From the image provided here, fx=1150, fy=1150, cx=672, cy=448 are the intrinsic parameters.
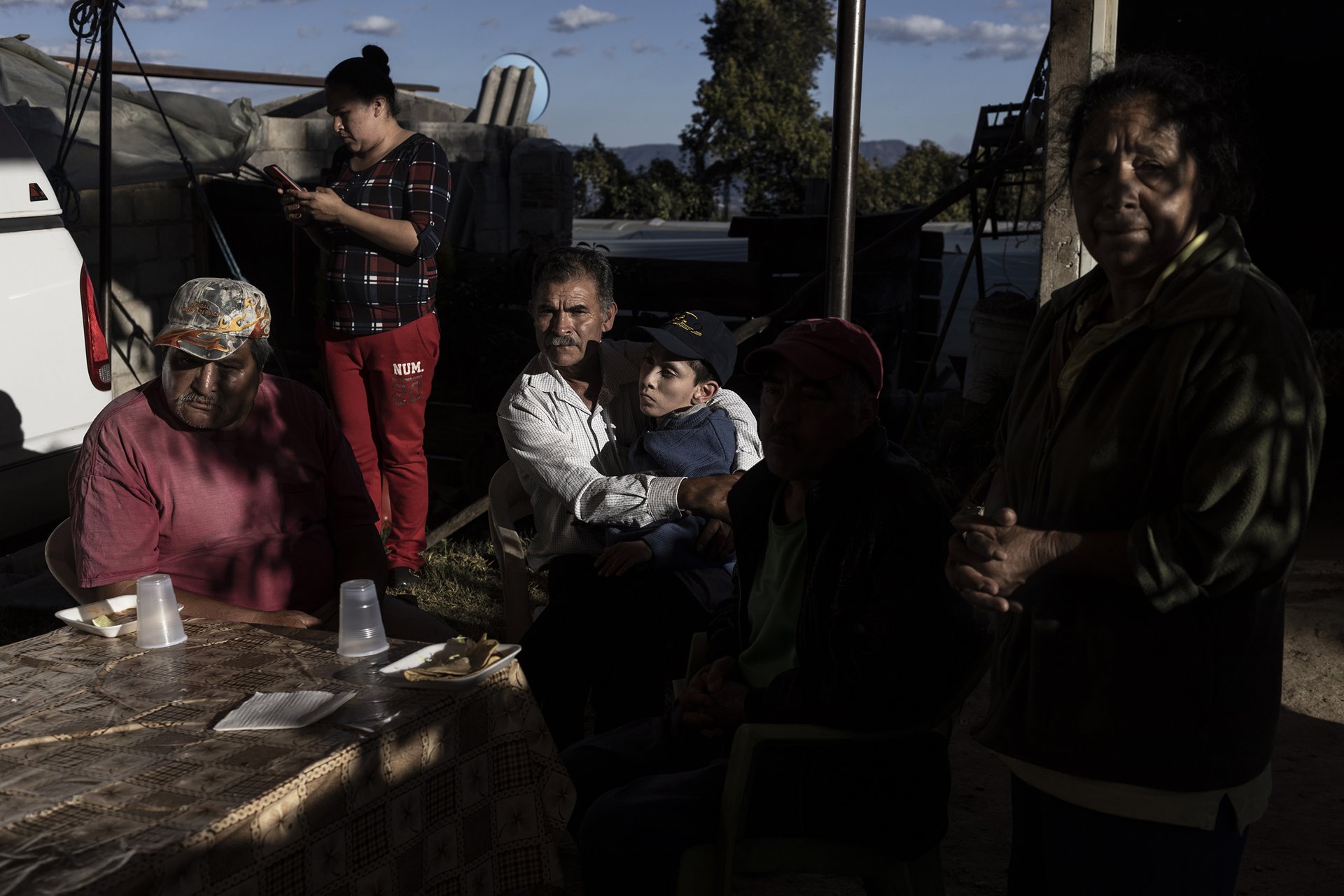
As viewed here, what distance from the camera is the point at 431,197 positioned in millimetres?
4402

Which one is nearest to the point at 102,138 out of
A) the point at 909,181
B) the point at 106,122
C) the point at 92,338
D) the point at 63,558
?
the point at 106,122

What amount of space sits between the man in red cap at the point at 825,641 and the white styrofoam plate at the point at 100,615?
999 millimetres

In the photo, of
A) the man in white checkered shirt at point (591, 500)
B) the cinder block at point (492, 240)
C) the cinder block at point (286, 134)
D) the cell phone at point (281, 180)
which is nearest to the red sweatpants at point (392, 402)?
the cell phone at point (281, 180)

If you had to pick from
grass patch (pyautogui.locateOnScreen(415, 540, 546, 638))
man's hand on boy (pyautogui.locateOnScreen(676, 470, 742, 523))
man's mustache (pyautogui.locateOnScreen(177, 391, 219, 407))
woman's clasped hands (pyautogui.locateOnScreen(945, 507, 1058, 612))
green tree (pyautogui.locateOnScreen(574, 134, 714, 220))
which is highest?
green tree (pyautogui.locateOnScreen(574, 134, 714, 220))

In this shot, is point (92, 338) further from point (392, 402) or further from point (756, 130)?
point (756, 130)

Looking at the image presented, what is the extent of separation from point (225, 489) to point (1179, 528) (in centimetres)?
209

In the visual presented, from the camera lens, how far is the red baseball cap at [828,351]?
2.21 m

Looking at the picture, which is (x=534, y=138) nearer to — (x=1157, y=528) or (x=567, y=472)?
(x=567, y=472)

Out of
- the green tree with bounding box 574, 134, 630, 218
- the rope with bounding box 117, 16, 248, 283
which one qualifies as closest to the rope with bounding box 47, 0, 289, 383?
the rope with bounding box 117, 16, 248, 283

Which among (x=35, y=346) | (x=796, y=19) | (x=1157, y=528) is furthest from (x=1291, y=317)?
(x=796, y=19)

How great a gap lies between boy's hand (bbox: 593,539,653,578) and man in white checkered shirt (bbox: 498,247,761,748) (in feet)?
0.12

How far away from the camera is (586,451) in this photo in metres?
3.30

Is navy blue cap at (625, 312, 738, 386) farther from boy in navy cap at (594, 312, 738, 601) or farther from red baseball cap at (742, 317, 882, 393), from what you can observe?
red baseball cap at (742, 317, 882, 393)

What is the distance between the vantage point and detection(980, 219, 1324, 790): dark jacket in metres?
1.54
